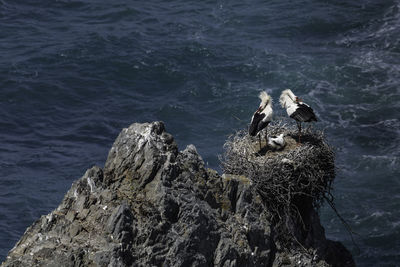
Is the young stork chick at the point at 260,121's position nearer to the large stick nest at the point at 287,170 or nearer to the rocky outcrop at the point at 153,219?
the large stick nest at the point at 287,170

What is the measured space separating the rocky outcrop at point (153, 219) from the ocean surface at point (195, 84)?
12022 millimetres

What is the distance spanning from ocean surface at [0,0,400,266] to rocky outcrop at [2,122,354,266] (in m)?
12.0

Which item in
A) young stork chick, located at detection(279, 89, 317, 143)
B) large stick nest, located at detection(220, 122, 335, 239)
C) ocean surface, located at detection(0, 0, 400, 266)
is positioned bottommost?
ocean surface, located at detection(0, 0, 400, 266)

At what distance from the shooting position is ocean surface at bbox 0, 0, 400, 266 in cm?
2659

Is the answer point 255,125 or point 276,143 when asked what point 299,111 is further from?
point 255,125

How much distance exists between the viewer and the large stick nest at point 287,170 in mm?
14008

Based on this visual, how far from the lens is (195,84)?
111 ft

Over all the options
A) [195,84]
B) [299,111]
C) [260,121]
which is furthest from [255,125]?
[195,84]

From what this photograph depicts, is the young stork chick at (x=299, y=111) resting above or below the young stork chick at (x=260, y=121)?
below

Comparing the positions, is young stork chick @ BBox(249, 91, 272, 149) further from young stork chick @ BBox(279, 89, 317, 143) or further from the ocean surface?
the ocean surface

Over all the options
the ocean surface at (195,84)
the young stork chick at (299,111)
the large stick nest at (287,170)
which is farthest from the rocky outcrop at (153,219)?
the ocean surface at (195,84)

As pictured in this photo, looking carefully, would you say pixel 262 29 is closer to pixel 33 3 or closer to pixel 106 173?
pixel 33 3

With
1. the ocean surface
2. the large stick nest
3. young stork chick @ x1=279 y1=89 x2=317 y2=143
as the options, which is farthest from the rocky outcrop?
the ocean surface

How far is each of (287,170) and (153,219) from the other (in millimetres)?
4311
